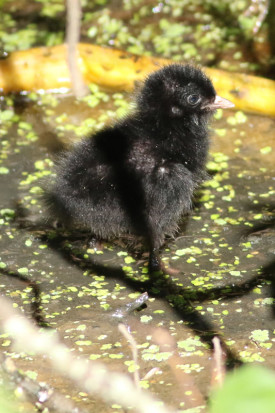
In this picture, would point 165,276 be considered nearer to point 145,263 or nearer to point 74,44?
point 145,263

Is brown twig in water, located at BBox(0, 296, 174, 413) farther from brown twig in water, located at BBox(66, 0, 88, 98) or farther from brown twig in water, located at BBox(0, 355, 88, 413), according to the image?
brown twig in water, located at BBox(66, 0, 88, 98)

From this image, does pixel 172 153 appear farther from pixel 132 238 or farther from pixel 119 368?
pixel 119 368

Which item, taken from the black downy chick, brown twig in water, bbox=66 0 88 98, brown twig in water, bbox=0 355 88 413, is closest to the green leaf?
brown twig in water, bbox=0 355 88 413

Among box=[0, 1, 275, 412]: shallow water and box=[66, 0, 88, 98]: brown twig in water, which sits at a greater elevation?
box=[66, 0, 88, 98]: brown twig in water

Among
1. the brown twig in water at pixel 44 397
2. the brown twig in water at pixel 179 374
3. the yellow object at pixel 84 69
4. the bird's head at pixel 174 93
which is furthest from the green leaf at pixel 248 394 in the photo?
the yellow object at pixel 84 69

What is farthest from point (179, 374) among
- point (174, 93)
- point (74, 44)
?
point (74, 44)

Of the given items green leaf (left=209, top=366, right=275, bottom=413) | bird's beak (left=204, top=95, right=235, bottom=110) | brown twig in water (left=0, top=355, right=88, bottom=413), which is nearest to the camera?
green leaf (left=209, top=366, right=275, bottom=413)

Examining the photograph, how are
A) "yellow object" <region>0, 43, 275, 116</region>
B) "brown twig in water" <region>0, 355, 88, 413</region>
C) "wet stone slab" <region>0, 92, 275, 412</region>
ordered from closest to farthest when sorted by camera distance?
1. "brown twig in water" <region>0, 355, 88, 413</region>
2. "wet stone slab" <region>0, 92, 275, 412</region>
3. "yellow object" <region>0, 43, 275, 116</region>

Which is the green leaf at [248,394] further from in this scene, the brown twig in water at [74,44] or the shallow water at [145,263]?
the brown twig in water at [74,44]
